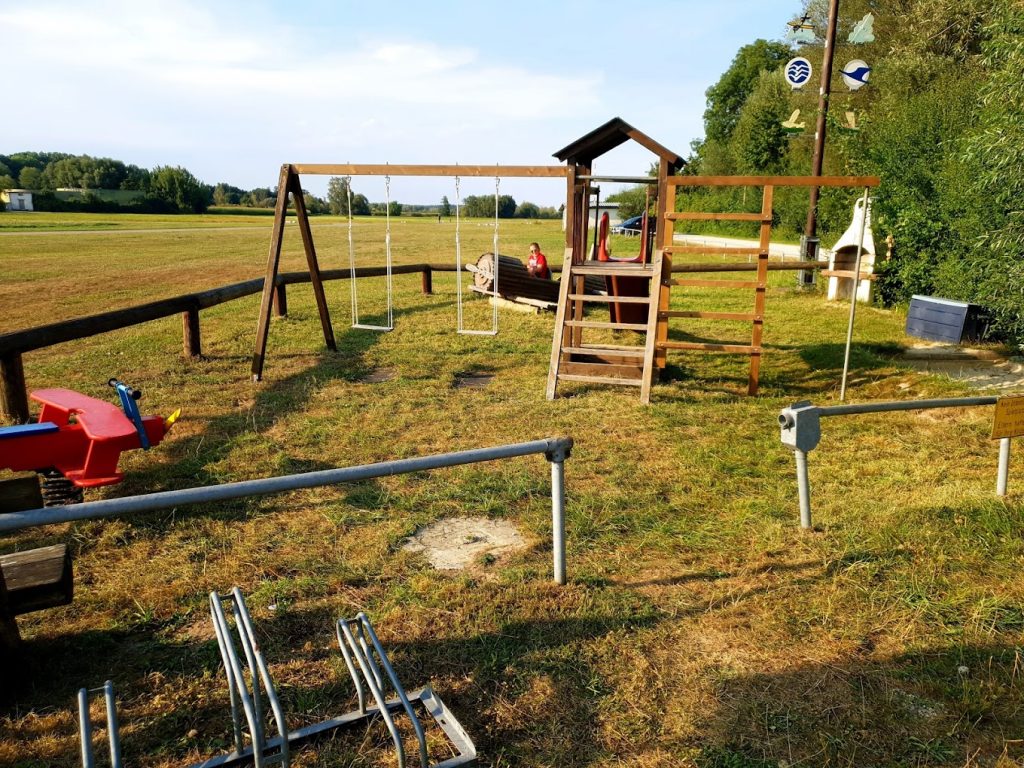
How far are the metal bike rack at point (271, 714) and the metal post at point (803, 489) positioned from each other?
235cm

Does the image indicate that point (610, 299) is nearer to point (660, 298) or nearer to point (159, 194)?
point (660, 298)

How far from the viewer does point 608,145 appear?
8094 millimetres

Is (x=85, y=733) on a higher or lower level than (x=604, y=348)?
lower

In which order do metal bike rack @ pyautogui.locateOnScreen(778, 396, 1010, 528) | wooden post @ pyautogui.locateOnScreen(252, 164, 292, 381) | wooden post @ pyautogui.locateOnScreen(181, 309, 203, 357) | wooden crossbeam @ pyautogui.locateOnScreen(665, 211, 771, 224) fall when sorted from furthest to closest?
wooden post @ pyautogui.locateOnScreen(181, 309, 203, 357) < wooden post @ pyautogui.locateOnScreen(252, 164, 292, 381) < wooden crossbeam @ pyautogui.locateOnScreen(665, 211, 771, 224) < metal bike rack @ pyautogui.locateOnScreen(778, 396, 1010, 528)

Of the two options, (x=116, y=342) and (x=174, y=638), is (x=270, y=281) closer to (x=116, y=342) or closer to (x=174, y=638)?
(x=116, y=342)

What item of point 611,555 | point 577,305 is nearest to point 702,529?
point 611,555

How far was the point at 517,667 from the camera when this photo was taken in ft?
9.70

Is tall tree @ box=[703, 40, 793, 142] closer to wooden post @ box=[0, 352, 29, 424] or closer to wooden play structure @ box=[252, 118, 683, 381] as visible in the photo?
wooden play structure @ box=[252, 118, 683, 381]

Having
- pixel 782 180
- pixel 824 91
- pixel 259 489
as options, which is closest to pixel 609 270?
pixel 782 180

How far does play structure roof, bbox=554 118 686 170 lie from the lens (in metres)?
7.48

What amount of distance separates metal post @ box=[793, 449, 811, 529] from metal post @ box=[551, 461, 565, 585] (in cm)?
140

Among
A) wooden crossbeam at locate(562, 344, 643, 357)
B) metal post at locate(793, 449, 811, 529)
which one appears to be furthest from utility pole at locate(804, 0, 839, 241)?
metal post at locate(793, 449, 811, 529)

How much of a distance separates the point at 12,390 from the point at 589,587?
5107mm

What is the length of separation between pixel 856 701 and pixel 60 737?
2916 millimetres
